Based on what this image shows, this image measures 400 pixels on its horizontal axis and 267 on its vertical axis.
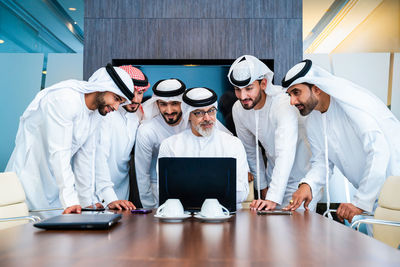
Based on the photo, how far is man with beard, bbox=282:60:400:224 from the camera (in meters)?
2.75

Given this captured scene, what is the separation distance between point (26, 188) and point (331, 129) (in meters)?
2.48

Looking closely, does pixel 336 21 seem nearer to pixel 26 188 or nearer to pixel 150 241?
pixel 26 188

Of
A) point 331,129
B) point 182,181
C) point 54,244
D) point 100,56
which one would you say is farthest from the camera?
point 100,56

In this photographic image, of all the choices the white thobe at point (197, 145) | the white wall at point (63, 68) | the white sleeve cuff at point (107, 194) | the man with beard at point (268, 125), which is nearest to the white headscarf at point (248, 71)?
the man with beard at point (268, 125)

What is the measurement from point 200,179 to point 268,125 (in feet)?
5.35

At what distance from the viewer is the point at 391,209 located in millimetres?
2383

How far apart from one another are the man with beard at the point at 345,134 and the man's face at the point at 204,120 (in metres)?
0.66

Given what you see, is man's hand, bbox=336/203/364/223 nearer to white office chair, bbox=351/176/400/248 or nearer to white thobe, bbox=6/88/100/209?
white office chair, bbox=351/176/400/248

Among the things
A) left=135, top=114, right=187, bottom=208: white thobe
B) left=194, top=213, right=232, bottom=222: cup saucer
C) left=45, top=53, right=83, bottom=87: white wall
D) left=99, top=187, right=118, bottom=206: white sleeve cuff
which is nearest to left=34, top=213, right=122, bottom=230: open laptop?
left=194, top=213, right=232, bottom=222: cup saucer

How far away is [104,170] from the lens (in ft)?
10.4

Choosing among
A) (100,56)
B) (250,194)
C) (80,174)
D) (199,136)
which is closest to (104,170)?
(80,174)

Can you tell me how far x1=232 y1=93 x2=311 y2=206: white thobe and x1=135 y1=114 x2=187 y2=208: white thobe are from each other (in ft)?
2.16

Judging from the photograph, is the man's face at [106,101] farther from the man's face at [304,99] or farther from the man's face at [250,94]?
the man's face at [304,99]

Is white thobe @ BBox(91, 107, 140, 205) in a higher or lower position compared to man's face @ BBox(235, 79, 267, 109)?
lower
